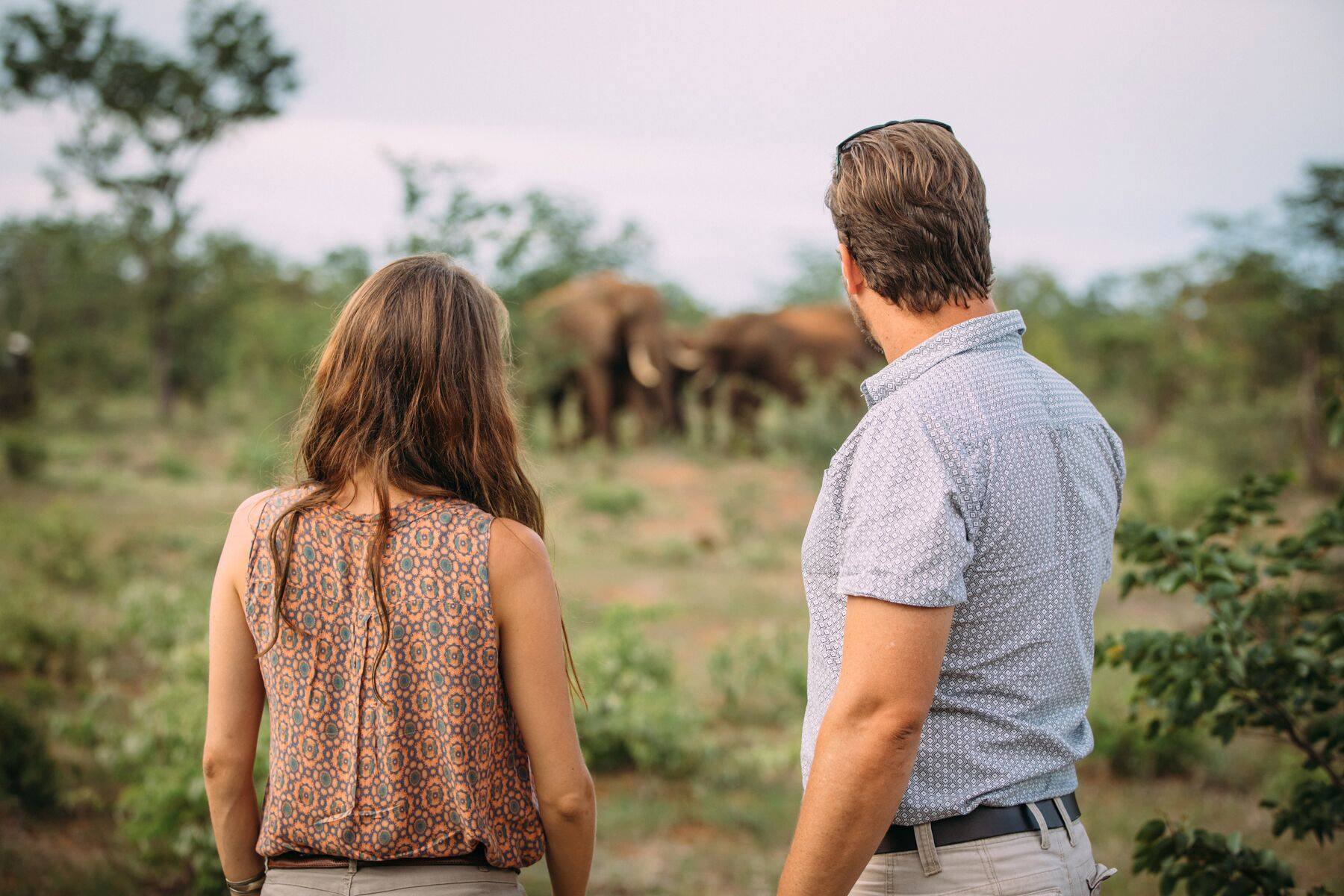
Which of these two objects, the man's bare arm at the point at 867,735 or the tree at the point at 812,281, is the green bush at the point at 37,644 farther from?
the tree at the point at 812,281

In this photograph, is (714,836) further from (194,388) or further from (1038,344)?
(194,388)

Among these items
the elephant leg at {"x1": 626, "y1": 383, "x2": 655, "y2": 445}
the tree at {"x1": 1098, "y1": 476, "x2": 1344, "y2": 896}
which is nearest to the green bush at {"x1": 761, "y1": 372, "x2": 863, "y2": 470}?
the tree at {"x1": 1098, "y1": 476, "x2": 1344, "y2": 896}

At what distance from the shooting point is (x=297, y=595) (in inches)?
62.2

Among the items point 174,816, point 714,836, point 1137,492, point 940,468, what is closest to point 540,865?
point 714,836

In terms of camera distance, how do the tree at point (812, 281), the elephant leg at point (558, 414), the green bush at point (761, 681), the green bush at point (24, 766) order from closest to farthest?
the green bush at point (24, 766) < the green bush at point (761, 681) < the elephant leg at point (558, 414) < the tree at point (812, 281)

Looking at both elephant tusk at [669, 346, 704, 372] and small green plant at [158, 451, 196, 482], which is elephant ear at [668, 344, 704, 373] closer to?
elephant tusk at [669, 346, 704, 372]

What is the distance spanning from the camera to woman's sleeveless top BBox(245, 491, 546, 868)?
5.10ft

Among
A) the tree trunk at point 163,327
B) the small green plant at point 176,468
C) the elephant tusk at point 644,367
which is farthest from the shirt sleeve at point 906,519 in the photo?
the tree trunk at point 163,327

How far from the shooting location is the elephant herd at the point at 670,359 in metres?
18.5

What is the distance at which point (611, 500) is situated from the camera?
458 inches

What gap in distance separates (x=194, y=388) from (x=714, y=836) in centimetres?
2018

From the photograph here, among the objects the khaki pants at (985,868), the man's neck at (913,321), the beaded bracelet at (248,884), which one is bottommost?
the beaded bracelet at (248,884)

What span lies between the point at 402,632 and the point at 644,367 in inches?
694

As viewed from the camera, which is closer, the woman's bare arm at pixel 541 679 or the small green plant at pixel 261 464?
the woman's bare arm at pixel 541 679
